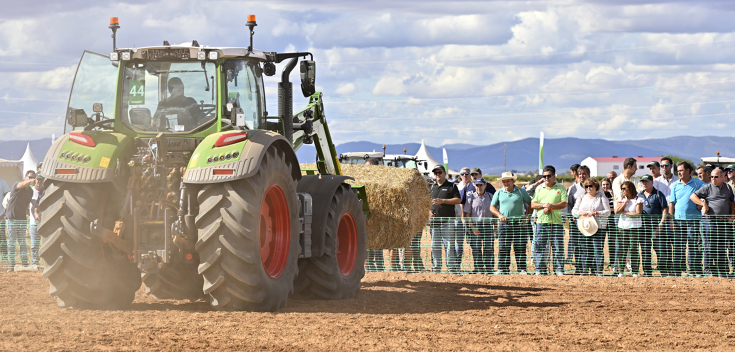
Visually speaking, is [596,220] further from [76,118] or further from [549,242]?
[76,118]

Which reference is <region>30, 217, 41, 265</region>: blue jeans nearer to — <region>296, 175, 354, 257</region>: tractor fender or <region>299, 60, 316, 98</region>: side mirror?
<region>296, 175, 354, 257</region>: tractor fender

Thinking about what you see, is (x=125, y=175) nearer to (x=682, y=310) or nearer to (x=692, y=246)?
(x=682, y=310)

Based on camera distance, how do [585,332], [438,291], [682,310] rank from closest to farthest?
1. [585,332]
2. [682,310]
3. [438,291]

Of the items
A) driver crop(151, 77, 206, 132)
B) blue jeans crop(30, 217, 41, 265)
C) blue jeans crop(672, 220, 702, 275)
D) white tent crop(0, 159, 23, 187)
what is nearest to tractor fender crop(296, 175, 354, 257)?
driver crop(151, 77, 206, 132)

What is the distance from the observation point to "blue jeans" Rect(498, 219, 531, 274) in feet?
41.1

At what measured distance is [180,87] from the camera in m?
7.91

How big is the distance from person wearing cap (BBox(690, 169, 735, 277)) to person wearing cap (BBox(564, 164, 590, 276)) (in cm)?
175

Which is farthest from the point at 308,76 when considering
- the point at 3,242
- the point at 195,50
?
the point at 3,242

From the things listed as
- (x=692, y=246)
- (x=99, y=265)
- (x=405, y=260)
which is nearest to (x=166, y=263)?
(x=99, y=265)

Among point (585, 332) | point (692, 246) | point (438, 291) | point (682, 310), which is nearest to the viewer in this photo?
point (585, 332)

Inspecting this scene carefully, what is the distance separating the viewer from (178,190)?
24.2ft

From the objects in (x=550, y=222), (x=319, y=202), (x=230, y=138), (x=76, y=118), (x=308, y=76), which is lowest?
(x=550, y=222)

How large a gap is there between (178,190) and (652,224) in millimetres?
7725

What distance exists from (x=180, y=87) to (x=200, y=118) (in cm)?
41
